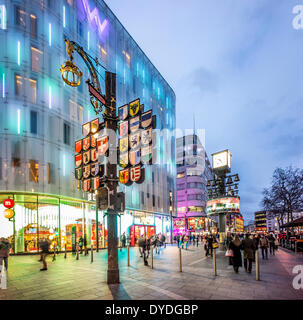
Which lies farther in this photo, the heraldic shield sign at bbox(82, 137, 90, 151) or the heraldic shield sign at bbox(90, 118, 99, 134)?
the heraldic shield sign at bbox(82, 137, 90, 151)

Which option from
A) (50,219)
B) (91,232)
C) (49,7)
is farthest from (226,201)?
(49,7)

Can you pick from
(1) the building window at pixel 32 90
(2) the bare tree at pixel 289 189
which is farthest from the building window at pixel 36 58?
(2) the bare tree at pixel 289 189

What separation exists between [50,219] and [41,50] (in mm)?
15751

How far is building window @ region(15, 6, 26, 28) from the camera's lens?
2070 cm

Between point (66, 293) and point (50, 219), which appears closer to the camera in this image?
point (66, 293)

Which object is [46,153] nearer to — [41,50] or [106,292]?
[41,50]

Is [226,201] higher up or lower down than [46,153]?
lower down

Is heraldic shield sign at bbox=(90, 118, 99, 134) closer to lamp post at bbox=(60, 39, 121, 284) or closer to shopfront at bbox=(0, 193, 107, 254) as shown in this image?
lamp post at bbox=(60, 39, 121, 284)

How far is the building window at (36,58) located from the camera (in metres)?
21.3

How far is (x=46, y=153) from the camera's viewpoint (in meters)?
21.3

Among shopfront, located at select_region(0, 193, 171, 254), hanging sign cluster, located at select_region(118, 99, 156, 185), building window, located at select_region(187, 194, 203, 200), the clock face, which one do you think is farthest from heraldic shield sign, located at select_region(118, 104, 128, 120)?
building window, located at select_region(187, 194, 203, 200)

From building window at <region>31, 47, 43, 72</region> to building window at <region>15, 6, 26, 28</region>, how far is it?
7.14 feet

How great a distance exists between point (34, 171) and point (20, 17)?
1383 centimetres

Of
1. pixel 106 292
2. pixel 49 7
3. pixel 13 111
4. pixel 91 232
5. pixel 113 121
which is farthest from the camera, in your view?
pixel 91 232
